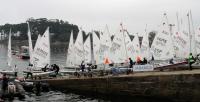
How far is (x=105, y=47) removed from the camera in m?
52.4

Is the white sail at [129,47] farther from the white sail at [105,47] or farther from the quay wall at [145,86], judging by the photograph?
the quay wall at [145,86]

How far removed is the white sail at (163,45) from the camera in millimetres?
51031

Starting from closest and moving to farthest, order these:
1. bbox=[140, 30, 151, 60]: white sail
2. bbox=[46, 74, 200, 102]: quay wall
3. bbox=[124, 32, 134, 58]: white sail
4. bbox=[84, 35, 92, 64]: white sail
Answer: bbox=[46, 74, 200, 102]: quay wall, bbox=[124, 32, 134, 58]: white sail, bbox=[84, 35, 92, 64]: white sail, bbox=[140, 30, 151, 60]: white sail

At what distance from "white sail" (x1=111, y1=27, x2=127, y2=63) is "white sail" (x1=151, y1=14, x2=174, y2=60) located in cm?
394

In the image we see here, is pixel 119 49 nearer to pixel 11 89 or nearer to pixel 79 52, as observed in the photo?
pixel 79 52

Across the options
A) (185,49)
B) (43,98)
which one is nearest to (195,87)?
(43,98)

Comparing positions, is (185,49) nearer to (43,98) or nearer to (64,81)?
(64,81)

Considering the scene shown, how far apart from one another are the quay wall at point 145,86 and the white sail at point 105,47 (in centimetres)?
842

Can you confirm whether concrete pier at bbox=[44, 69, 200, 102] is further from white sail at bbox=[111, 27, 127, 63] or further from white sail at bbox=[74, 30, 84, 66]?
white sail at bbox=[74, 30, 84, 66]

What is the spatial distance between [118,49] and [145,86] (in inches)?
623

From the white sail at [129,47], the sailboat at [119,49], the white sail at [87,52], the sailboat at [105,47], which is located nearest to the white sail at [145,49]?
the white sail at [129,47]

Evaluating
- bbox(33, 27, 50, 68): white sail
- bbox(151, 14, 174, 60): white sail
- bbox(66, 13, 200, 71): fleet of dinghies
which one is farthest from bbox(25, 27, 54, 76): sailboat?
bbox(151, 14, 174, 60): white sail

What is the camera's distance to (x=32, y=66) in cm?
5084

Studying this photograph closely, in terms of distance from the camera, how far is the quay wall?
112ft
